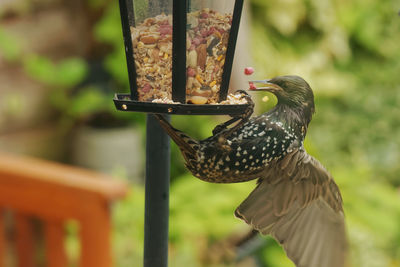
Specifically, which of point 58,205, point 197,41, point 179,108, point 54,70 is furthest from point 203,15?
point 54,70

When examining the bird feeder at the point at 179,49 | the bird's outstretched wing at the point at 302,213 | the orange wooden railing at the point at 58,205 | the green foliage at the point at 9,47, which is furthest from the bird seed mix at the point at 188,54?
the green foliage at the point at 9,47

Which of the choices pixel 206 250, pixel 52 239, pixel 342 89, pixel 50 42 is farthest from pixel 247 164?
pixel 342 89

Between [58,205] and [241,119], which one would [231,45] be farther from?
[58,205]

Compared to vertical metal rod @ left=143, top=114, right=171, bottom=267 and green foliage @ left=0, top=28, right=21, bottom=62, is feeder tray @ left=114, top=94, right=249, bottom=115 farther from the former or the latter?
green foliage @ left=0, top=28, right=21, bottom=62

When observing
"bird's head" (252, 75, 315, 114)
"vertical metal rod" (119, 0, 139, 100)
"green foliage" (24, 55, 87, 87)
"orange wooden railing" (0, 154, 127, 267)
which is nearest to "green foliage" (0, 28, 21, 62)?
"green foliage" (24, 55, 87, 87)

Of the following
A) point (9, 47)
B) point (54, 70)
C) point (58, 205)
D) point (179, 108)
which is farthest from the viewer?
point (54, 70)

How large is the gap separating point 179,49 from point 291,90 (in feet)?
0.55

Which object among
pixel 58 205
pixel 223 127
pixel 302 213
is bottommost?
pixel 58 205

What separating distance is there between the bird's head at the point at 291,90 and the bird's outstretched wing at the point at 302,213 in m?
A: 0.08

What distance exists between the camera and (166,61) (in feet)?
2.52

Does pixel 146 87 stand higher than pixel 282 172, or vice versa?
pixel 146 87

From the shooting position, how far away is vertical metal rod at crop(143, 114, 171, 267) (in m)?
0.80

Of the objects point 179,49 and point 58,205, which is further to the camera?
point 58,205

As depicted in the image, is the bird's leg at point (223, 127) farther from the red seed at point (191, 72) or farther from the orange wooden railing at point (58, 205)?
the orange wooden railing at point (58, 205)
